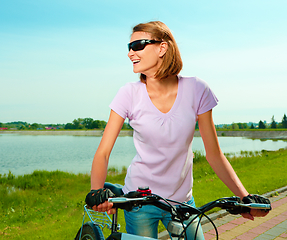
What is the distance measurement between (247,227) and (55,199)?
631 centimetres

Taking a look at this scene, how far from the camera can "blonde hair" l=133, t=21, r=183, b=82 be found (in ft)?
5.82

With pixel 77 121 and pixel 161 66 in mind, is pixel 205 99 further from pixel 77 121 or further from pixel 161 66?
pixel 77 121

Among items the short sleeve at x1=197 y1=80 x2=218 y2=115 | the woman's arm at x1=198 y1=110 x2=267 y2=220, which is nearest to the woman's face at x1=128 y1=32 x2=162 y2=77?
the short sleeve at x1=197 y1=80 x2=218 y2=115

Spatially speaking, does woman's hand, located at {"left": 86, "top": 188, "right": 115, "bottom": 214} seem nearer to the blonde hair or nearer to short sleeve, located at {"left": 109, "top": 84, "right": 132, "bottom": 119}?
short sleeve, located at {"left": 109, "top": 84, "right": 132, "bottom": 119}

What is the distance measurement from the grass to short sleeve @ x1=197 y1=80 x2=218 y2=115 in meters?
3.50

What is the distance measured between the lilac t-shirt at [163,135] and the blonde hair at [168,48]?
12 cm

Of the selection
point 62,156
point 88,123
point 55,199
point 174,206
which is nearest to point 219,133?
point 88,123

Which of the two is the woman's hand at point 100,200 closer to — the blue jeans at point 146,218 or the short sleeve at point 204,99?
the blue jeans at point 146,218

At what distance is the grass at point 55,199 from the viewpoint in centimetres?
503

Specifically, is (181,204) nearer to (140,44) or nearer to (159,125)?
(159,125)

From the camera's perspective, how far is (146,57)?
1790 millimetres

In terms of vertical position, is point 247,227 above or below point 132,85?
below

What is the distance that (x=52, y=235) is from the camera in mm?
4562

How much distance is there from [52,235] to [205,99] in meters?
3.92
